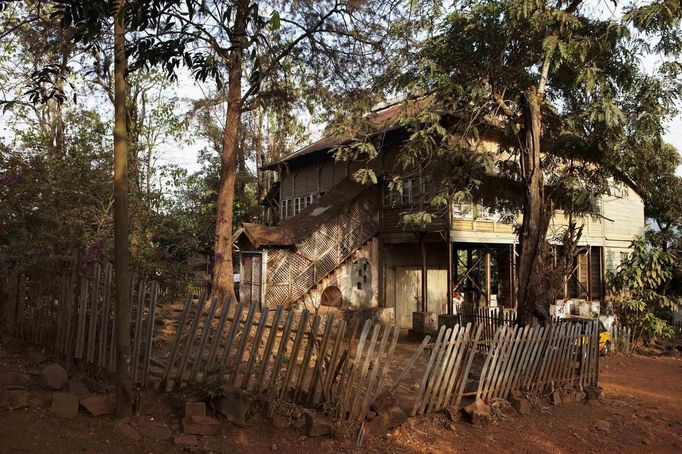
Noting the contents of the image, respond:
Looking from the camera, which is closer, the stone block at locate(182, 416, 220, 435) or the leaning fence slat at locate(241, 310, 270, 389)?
the stone block at locate(182, 416, 220, 435)

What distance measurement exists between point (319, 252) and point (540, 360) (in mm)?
10143

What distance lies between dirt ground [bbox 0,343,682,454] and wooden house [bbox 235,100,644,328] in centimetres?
744

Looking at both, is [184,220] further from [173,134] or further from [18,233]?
[173,134]

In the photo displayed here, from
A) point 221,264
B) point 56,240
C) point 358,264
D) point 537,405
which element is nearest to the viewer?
point 537,405

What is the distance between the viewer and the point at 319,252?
17.3 meters

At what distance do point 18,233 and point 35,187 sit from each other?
892mm

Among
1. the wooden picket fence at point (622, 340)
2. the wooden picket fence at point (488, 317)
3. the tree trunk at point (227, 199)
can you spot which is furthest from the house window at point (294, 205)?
the wooden picket fence at point (622, 340)

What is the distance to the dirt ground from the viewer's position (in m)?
4.46

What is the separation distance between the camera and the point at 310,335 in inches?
221

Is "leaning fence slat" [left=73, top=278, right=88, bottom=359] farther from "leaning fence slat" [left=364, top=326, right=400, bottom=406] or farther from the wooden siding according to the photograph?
the wooden siding

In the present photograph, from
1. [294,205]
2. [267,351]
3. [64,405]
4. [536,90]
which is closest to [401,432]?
[267,351]

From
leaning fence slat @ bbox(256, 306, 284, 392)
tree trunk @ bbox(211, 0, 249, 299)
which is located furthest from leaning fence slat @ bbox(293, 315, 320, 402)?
tree trunk @ bbox(211, 0, 249, 299)

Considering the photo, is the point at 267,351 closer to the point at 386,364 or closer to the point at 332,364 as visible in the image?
the point at 332,364

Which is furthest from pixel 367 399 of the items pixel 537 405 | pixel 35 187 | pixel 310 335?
pixel 35 187
